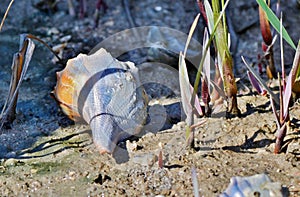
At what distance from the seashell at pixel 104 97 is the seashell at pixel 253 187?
0.46 m

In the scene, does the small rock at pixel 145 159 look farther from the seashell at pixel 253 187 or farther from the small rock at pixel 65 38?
the small rock at pixel 65 38

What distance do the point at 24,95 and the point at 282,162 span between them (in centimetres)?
110

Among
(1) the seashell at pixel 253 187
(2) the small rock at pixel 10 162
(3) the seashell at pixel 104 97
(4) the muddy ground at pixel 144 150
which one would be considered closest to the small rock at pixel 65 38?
(4) the muddy ground at pixel 144 150

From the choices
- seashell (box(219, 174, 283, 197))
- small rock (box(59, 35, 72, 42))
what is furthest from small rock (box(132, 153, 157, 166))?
small rock (box(59, 35, 72, 42))

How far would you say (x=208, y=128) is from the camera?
86.8 inches

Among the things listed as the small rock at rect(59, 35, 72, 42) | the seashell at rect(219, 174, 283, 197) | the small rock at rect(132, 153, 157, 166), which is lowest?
the small rock at rect(132, 153, 157, 166)

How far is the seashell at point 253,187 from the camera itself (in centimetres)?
178

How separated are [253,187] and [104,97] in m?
0.64

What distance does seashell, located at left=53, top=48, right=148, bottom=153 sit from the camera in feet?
6.88

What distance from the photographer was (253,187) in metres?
1.78

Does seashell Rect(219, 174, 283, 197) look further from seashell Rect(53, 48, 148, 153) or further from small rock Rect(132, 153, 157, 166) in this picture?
seashell Rect(53, 48, 148, 153)

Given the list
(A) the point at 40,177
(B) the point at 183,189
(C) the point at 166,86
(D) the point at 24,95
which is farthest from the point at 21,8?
(B) the point at 183,189

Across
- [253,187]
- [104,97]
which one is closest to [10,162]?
[104,97]

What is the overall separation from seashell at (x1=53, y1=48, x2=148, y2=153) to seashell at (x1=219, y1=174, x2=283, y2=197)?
462 mm
